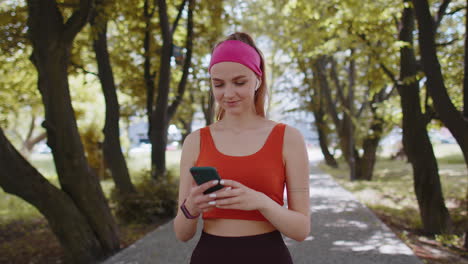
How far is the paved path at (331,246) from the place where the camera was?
5.78 meters

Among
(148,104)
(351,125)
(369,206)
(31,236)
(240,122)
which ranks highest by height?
(240,122)

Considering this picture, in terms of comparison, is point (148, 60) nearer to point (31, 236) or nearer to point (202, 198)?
point (31, 236)

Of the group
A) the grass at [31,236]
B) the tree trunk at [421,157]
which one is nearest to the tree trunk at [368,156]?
the tree trunk at [421,157]

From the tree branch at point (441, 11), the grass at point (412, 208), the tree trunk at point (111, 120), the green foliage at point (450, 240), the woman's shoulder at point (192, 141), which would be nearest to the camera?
the woman's shoulder at point (192, 141)

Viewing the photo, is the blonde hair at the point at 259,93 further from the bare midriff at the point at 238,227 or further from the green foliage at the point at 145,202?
the green foliage at the point at 145,202

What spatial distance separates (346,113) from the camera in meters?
17.8

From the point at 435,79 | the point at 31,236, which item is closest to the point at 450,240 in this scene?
the point at 435,79

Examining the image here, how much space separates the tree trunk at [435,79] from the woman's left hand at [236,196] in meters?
5.49

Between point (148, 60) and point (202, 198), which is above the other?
point (148, 60)

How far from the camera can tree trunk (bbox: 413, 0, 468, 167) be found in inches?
243

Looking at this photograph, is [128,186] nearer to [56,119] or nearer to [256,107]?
[56,119]

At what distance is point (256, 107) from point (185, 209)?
2.15 ft

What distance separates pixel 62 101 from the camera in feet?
18.4

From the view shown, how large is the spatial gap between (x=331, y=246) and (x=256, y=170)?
5154 mm
